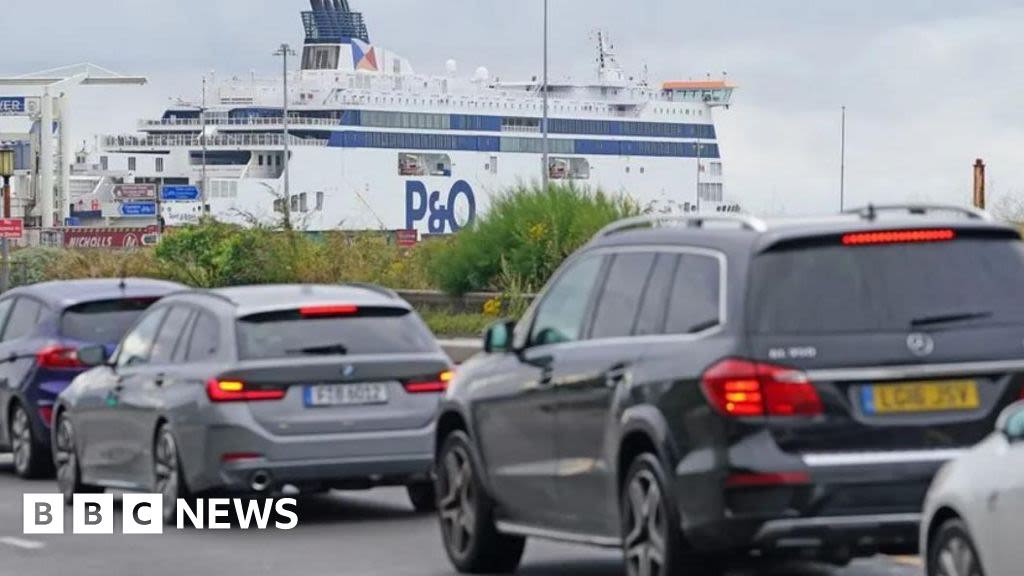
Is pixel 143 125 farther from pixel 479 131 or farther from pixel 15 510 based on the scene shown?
pixel 15 510

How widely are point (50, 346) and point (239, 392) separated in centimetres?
467

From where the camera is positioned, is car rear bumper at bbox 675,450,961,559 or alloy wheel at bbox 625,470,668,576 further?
alloy wheel at bbox 625,470,668,576

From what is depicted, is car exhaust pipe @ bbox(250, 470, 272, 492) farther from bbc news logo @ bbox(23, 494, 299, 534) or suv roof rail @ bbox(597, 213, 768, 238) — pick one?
suv roof rail @ bbox(597, 213, 768, 238)

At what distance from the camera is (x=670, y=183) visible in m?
137

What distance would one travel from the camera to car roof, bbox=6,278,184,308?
751 inches

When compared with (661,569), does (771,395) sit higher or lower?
higher

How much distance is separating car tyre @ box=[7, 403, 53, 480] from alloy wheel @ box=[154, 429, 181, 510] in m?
3.56

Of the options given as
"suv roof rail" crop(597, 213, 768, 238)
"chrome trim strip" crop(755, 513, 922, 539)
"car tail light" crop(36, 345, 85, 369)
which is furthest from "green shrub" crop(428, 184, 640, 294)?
"chrome trim strip" crop(755, 513, 922, 539)

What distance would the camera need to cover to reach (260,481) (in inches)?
574

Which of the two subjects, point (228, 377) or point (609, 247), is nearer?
point (609, 247)

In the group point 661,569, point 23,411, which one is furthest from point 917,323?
point 23,411

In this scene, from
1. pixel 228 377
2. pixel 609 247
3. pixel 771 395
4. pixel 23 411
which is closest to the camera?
pixel 771 395

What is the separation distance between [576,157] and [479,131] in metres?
6.26

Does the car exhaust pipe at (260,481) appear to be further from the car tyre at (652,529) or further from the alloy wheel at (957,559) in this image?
the alloy wheel at (957,559)
